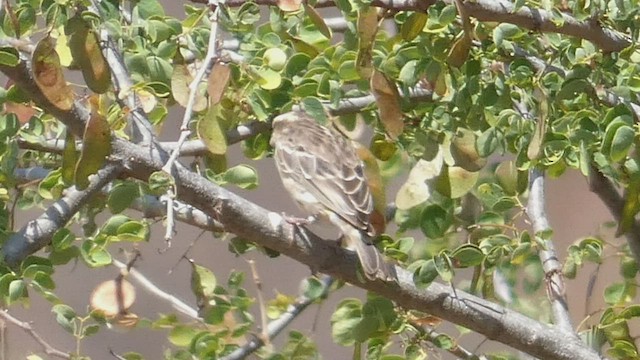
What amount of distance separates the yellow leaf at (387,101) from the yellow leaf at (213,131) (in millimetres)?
315

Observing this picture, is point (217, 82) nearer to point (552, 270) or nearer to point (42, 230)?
point (42, 230)

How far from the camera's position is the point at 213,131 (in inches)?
87.2

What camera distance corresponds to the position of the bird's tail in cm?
240

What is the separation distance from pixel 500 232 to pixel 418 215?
217 mm

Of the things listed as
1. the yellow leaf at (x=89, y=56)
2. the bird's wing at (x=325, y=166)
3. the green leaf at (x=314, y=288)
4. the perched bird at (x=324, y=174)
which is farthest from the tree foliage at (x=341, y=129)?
the bird's wing at (x=325, y=166)

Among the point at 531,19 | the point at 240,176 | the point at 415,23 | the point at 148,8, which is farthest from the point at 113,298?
the point at 531,19

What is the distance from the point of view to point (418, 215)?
291cm

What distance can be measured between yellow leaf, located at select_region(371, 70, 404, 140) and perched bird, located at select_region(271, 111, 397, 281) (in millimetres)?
721

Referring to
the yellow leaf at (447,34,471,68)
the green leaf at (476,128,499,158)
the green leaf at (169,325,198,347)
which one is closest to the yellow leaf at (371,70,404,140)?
the yellow leaf at (447,34,471,68)

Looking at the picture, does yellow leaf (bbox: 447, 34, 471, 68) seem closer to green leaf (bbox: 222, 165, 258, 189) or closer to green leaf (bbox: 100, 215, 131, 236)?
green leaf (bbox: 222, 165, 258, 189)

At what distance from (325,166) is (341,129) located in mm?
888

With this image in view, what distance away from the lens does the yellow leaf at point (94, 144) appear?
6.66ft

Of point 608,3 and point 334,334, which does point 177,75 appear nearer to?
point 334,334

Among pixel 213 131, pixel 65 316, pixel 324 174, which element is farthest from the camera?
pixel 324 174
